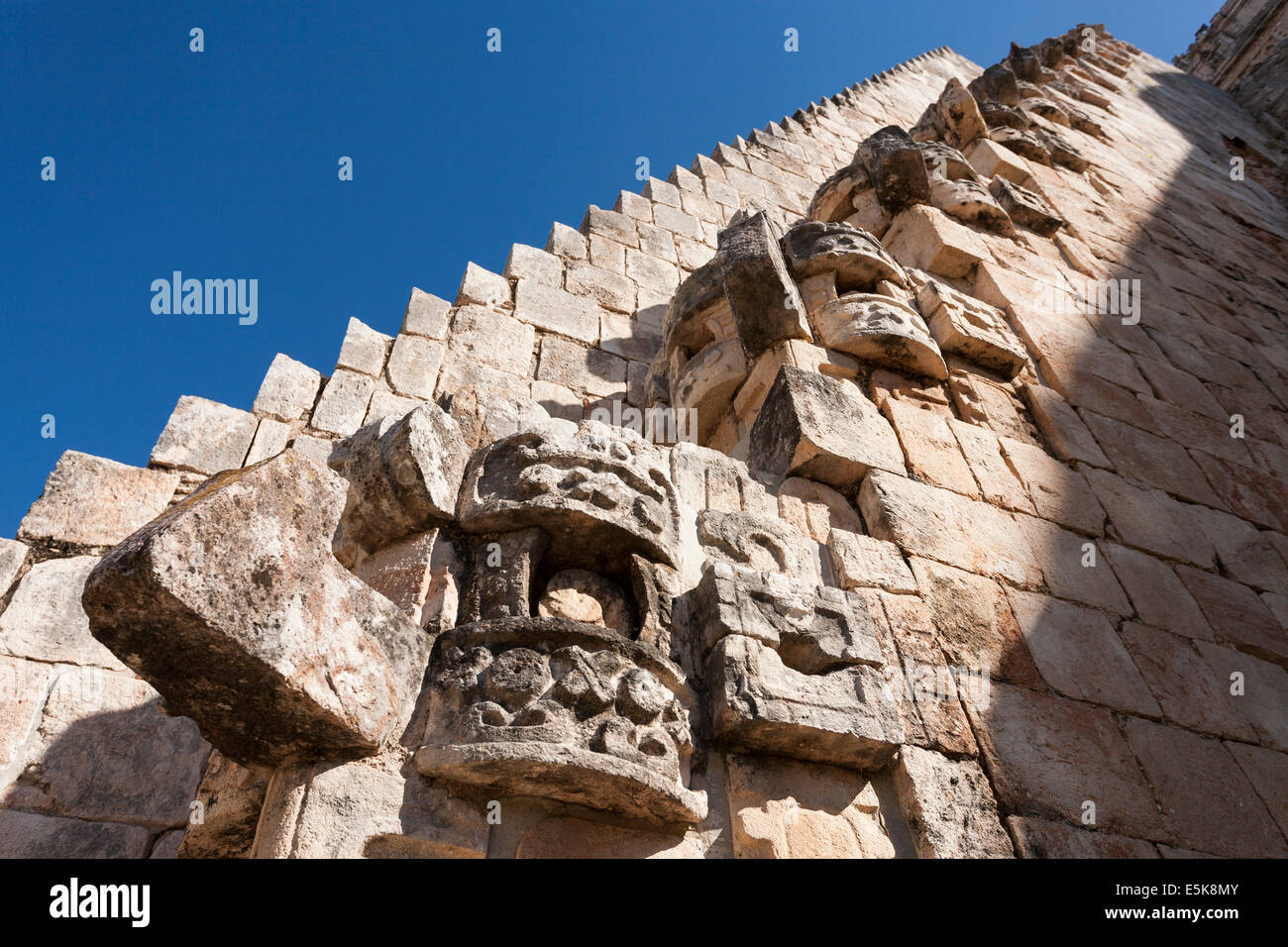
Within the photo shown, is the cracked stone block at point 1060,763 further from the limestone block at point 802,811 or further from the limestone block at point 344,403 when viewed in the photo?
the limestone block at point 344,403

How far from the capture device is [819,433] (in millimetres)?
3035

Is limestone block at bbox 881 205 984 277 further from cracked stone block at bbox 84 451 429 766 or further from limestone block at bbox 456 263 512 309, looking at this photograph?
cracked stone block at bbox 84 451 429 766

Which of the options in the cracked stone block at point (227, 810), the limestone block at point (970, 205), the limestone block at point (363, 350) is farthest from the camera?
the limestone block at point (970, 205)

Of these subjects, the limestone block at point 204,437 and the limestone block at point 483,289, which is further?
the limestone block at point 483,289

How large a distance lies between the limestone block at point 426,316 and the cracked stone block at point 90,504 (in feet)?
5.22

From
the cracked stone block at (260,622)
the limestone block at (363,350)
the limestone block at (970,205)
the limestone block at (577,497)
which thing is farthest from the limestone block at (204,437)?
the limestone block at (970,205)

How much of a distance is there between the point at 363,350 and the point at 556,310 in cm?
128

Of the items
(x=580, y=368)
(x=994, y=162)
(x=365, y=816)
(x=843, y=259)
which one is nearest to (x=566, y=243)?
(x=580, y=368)

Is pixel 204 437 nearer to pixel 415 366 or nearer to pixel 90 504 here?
pixel 90 504

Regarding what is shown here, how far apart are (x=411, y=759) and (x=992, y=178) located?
18.8 ft

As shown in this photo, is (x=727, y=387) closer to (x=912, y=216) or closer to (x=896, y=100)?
(x=912, y=216)

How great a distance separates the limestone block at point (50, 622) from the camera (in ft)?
8.91

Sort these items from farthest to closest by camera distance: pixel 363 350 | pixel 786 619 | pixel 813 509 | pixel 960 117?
pixel 960 117 < pixel 363 350 < pixel 813 509 < pixel 786 619

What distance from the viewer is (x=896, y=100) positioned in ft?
38.9
